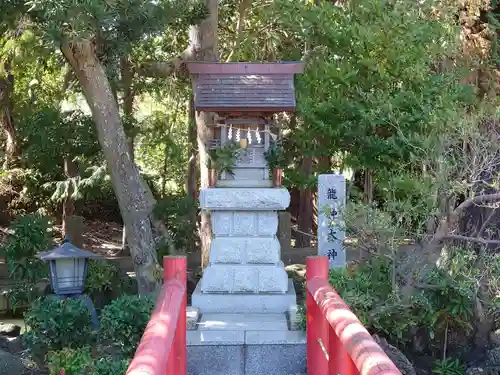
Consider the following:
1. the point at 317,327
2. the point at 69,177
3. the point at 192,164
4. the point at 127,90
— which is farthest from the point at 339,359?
the point at 69,177

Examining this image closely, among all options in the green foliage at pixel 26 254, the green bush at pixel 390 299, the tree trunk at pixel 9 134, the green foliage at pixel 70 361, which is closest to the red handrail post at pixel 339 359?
the green bush at pixel 390 299

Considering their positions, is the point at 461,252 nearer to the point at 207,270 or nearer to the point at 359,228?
the point at 359,228

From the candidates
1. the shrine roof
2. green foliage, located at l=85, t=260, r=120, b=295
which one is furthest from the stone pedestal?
green foliage, located at l=85, t=260, r=120, b=295

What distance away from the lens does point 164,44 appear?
40.3 ft

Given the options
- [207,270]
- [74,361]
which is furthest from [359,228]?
→ [74,361]

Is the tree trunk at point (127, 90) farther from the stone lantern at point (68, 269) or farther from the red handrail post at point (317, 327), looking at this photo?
the red handrail post at point (317, 327)

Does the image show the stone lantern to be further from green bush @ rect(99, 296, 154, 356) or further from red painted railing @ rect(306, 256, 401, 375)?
red painted railing @ rect(306, 256, 401, 375)

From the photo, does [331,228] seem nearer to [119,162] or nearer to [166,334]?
[119,162]

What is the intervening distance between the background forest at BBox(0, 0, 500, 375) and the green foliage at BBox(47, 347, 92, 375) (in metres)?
2.14

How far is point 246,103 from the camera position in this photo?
6.78 meters

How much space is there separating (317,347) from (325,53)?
18.6 ft

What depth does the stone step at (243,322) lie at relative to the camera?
6004 millimetres

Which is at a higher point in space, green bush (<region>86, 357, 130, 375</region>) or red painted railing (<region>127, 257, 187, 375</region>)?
red painted railing (<region>127, 257, 187, 375</region>)

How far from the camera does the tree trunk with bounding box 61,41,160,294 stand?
682 centimetres
